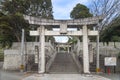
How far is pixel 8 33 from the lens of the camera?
4584 cm

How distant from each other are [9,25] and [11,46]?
3382 millimetres

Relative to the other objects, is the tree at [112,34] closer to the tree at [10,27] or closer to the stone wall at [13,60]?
the tree at [10,27]

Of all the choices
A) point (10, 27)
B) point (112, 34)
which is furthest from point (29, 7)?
point (112, 34)

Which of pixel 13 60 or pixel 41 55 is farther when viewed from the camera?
pixel 13 60

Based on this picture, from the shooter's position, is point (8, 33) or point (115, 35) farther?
point (8, 33)

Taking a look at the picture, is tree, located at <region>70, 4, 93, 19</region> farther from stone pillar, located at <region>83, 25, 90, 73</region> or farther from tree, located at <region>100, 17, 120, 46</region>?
stone pillar, located at <region>83, 25, 90, 73</region>

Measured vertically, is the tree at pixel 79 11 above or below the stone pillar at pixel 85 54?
above

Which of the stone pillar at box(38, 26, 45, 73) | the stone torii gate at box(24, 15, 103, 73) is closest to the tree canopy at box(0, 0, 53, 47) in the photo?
the stone torii gate at box(24, 15, 103, 73)

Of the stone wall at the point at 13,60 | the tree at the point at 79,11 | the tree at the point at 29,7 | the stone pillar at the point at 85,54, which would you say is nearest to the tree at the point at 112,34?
the stone pillar at the point at 85,54

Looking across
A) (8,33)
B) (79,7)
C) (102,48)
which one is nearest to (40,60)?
(102,48)

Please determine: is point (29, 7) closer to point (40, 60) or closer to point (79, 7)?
point (40, 60)

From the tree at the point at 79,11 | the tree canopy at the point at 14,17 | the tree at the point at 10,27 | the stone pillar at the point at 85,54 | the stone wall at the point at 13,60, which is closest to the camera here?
the stone pillar at the point at 85,54

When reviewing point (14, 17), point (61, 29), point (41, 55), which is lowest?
point (41, 55)

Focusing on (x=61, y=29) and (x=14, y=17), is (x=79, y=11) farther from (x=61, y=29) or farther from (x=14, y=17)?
(x=61, y=29)
